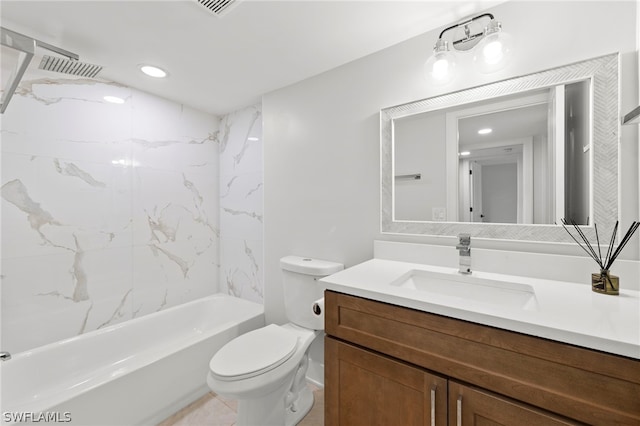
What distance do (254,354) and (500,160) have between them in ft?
5.02

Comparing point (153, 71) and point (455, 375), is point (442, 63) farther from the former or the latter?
point (153, 71)

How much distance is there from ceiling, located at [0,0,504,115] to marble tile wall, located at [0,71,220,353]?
1.28ft

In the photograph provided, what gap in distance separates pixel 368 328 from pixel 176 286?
77.5 inches

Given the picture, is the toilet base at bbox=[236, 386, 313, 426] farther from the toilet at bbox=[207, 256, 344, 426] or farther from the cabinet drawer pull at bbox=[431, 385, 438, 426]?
the cabinet drawer pull at bbox=[431, 385, 438, 426]

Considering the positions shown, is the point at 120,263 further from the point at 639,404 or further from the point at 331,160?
the point at 639,404

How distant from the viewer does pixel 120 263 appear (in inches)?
79.1

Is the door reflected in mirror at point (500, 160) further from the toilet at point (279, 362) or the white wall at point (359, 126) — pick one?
the toilet at point (279, 362)

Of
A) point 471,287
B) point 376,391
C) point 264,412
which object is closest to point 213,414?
point 264,412

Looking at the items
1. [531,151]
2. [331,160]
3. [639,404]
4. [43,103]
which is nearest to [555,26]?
[531,151]

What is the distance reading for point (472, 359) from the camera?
2.63 ft

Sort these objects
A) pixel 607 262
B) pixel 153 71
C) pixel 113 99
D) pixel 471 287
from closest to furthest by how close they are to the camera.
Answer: pixel 607 262 < pixel 471 287 < pixel 153 71 < pixel 113 99

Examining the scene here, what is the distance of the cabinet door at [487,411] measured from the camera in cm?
71

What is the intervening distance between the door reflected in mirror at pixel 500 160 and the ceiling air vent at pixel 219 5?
989 millimetres

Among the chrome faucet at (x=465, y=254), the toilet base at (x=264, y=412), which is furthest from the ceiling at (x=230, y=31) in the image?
the toilet base at (x=264, y=412)
